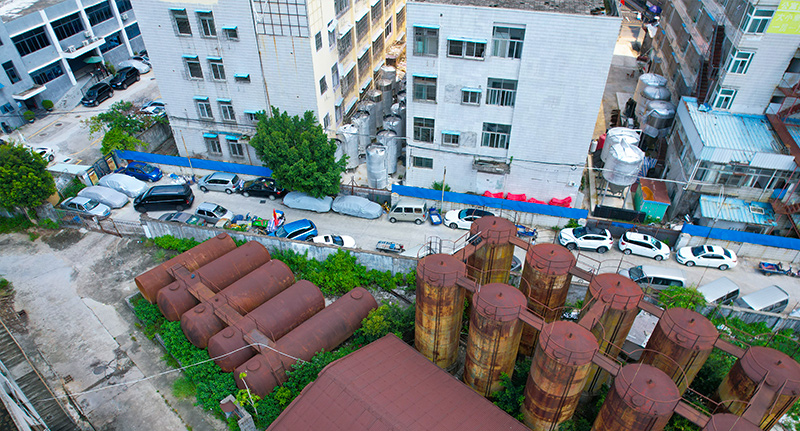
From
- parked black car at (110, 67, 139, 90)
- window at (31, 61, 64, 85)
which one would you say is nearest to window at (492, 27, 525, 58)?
parked black car at (110, 67, 139, 90)

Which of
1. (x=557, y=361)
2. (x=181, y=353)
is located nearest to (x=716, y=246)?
(x=557, y=361)

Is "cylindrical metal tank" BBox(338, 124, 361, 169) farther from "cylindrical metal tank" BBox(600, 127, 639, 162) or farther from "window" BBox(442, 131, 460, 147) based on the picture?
"cylindrical metal tank" BBox(600, 127, 639, 162)

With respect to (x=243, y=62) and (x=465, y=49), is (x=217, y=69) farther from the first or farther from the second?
(x=465, y=49)

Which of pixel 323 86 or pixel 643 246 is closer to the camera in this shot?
pixel 643 246

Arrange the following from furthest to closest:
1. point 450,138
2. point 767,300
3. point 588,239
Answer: point 450,138, point 588,239, point 767,300

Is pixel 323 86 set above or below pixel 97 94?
above

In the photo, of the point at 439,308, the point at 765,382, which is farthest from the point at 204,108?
the point at 765,382

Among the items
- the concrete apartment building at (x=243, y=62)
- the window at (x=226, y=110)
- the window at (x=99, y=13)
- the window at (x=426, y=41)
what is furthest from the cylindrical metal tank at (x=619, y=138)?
the window at (x=99, y=13)
